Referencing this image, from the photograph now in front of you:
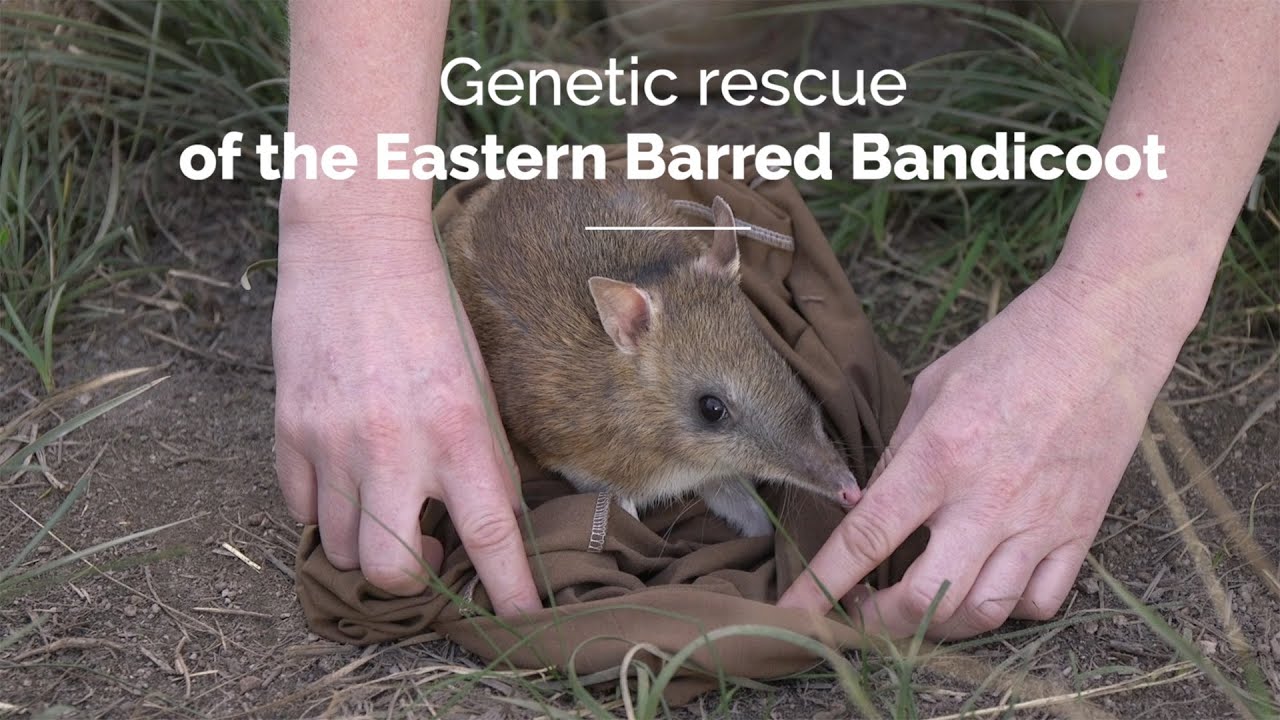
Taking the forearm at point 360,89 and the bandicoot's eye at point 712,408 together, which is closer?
the forearm at point 360,89

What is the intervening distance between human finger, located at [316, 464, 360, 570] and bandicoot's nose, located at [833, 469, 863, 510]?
4.38 ft

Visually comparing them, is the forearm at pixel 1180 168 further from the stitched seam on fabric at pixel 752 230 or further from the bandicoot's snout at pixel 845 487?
the stitched seam on fabric at pixel 752 230

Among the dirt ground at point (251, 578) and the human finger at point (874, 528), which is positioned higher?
the human finger at point (874, 528)

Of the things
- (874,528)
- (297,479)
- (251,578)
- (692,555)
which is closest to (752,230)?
(692,555)

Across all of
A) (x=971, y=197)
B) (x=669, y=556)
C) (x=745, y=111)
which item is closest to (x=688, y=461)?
(x=669, y=556)

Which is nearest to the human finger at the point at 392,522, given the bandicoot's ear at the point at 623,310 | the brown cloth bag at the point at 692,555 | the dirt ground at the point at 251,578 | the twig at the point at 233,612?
the brown cloth bag at the point at 692,555

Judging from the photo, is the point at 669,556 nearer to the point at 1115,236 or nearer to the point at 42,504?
the point at 1115,236

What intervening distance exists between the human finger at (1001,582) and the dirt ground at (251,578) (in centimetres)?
12

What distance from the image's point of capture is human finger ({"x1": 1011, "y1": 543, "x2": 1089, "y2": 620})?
138 inches

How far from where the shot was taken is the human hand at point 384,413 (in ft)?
10.9

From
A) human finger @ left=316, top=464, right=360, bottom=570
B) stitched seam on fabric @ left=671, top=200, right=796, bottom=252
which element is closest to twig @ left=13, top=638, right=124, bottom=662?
human finger @ left=316, top=464, right=360, bottom=570

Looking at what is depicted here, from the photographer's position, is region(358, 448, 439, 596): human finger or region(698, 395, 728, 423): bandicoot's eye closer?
region(358, 448, 439, 596): human finger

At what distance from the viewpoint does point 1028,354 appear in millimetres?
3459

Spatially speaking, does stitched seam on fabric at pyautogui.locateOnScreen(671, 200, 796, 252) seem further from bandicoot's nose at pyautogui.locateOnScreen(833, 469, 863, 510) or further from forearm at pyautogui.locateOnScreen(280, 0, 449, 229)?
forearm at pyautogui.locateOnScreen(280, 0, 449, 229)
